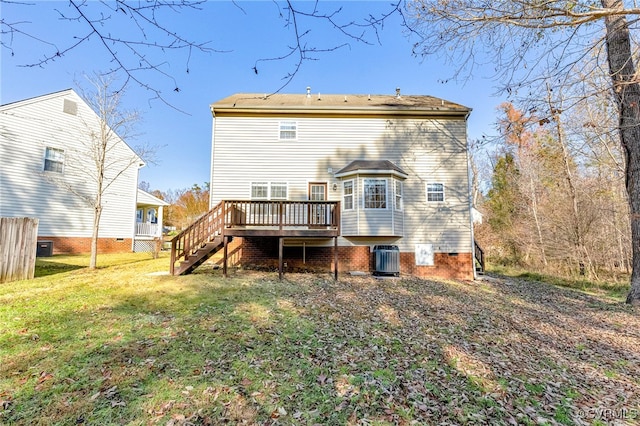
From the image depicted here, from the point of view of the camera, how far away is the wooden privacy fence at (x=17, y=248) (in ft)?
26.0

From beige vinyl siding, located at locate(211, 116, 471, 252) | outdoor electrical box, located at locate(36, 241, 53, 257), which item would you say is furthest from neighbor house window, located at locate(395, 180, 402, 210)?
outdoor electrical box, located at locate(36, 241, 53, 257)

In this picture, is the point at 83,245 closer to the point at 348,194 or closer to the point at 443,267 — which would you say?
the point at 348,194

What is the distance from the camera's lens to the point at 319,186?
38.9 ft

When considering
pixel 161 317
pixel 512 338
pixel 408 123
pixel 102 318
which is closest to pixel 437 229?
pixel 408 123

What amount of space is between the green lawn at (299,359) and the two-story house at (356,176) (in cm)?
416

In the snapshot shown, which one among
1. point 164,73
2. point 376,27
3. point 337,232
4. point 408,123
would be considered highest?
point 408,123

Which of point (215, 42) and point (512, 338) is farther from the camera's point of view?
point (512, 338)

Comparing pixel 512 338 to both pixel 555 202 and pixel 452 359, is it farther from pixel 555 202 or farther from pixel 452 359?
pixel 555 202

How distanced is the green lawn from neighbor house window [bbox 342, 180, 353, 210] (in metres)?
4.66

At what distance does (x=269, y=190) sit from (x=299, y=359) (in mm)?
8330

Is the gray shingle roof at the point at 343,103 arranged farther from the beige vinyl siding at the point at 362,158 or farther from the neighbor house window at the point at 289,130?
the neighbor house window at the point at 289,130

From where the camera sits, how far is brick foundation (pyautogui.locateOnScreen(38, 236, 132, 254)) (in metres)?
14.5

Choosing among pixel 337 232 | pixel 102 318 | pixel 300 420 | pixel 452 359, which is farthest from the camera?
pixel 337 232

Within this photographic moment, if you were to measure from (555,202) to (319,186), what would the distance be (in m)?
13.1
